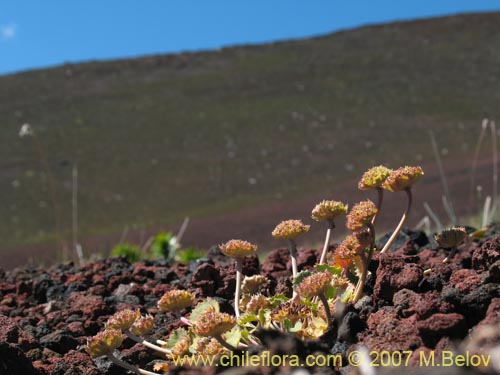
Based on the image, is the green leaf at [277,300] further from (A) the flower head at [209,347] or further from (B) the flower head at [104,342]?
(B) the flower head at [104,342]

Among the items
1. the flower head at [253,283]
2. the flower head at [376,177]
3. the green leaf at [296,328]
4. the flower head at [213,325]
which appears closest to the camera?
the flower head at [213,325]

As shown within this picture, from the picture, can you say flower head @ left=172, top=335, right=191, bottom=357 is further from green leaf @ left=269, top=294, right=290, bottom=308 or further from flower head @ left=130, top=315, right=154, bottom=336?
green leaf @ left=269, top=294, right=290, bottom=308

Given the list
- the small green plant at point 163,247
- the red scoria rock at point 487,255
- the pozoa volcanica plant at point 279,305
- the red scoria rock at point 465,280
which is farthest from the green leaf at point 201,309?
the small green plant at point 163,247

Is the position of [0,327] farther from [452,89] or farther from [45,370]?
[452,89]

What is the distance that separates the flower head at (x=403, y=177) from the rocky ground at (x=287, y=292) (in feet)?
0.53

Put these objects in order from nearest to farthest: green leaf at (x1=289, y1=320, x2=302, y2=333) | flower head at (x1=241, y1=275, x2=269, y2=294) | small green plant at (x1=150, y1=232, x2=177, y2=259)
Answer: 1. green leaf at (x1=289, y1=320, x2=302, y2=333)
2. flower head at (x1=241, y1=275, x2=269, y2=294)
3. small green plant at (x1=150, y1=232, x2=177, y2=259)

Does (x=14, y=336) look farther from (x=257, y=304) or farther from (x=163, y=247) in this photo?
(x=163, y=247)

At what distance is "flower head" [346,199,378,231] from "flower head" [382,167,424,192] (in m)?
0.06

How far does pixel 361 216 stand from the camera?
152 cm

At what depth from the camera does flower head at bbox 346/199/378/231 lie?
59.9 inches

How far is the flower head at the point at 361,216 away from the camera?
1521mm

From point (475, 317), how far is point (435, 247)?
1.09m

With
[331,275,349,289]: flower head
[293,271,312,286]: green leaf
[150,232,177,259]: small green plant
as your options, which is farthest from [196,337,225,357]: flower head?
[150,232,177,259]: small green plant

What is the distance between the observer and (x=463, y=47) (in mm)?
30906
